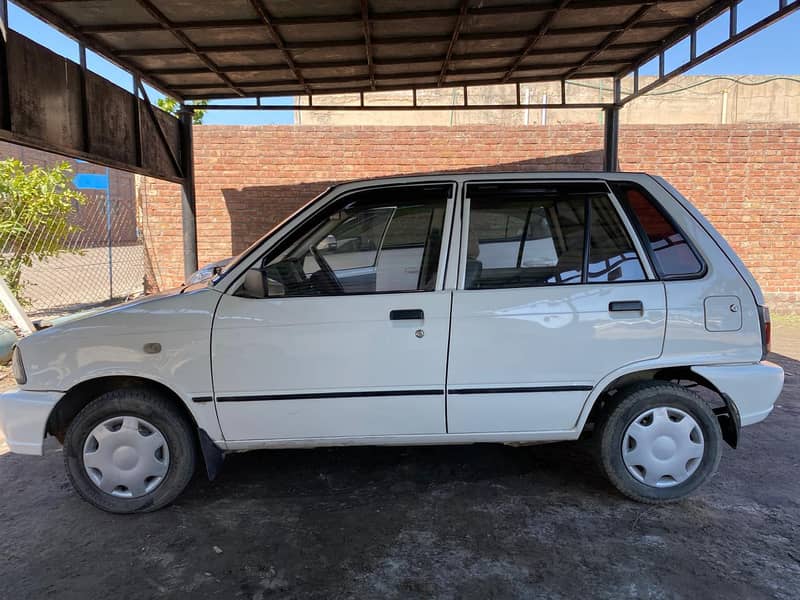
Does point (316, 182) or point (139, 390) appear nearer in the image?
point (139, 390)

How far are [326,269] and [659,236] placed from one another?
1.99 meters

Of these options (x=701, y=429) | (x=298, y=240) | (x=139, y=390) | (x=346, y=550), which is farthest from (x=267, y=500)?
(x=701, y=429)

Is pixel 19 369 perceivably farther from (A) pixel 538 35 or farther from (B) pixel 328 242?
(A) pixel 538 35

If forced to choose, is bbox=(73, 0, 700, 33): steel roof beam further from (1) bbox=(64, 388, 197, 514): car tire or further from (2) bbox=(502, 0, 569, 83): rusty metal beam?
(1) bbox=(64, 388, 197, 514): car tire

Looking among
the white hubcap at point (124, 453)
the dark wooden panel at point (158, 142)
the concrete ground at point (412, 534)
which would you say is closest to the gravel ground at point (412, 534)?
the concrete ground at point (412, 534)

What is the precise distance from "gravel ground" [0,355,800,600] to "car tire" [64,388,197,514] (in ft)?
0.51

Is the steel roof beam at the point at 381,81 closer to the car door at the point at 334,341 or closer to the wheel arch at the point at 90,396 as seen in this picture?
the car door at the point at 334,341

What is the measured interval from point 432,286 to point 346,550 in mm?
1487

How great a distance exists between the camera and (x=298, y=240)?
336 cm

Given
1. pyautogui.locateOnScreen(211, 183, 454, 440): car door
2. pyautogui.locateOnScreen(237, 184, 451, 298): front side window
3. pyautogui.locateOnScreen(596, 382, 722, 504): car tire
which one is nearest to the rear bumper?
pyautogui.locateOnScreen(596, 382, 722, 504): car tire

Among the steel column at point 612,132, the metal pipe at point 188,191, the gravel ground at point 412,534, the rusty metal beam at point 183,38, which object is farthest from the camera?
the metal pipe at point 188,191

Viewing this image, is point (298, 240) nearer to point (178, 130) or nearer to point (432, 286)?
point (432, 286)

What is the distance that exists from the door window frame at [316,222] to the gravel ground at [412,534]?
1.32 m

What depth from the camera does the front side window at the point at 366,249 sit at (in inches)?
130
